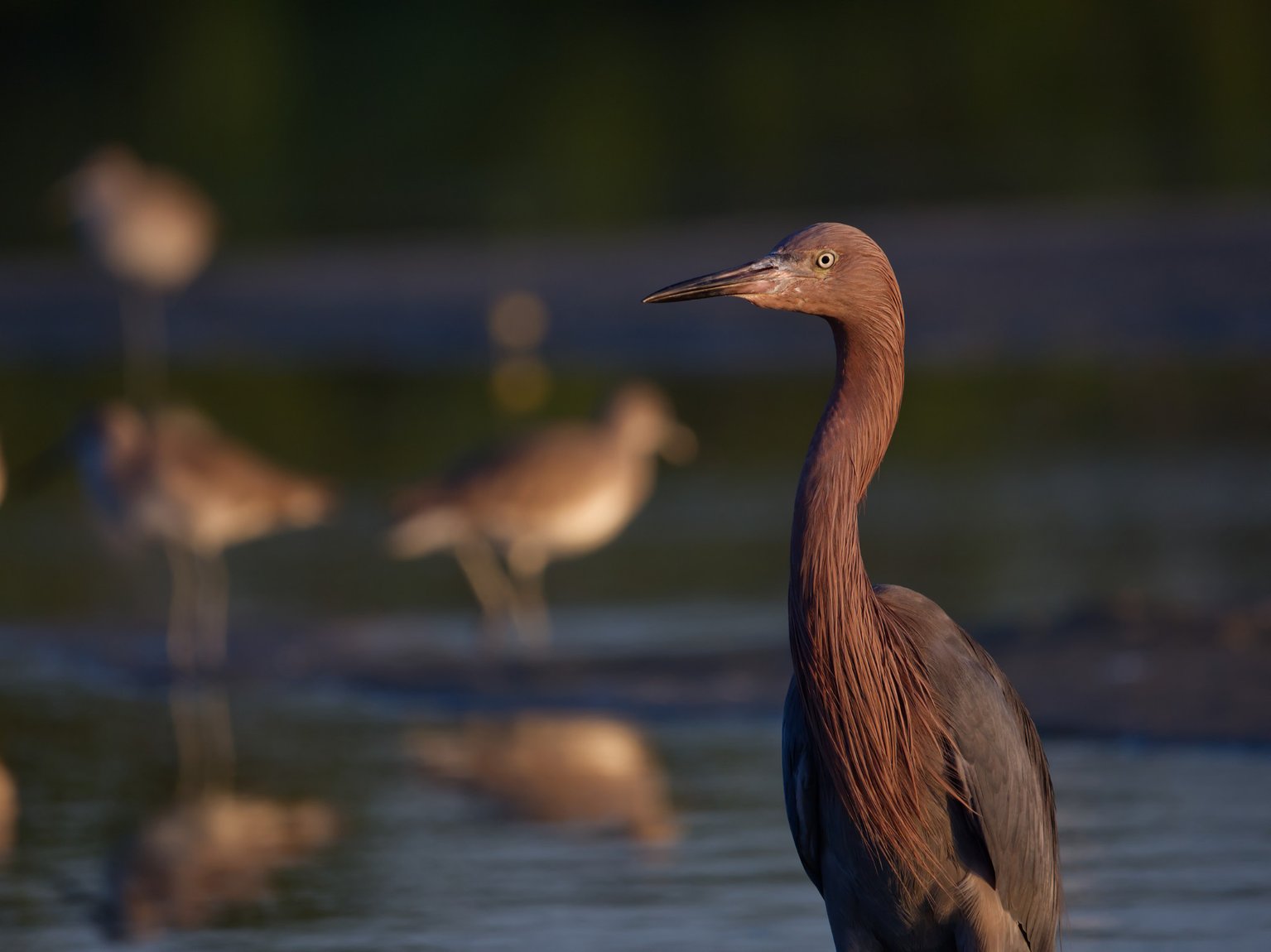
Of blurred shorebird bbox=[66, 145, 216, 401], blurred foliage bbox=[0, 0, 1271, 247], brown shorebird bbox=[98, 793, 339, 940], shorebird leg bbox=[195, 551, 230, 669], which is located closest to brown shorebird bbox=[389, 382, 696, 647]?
shorebird leg bbox=[195, 551, 230, 669]

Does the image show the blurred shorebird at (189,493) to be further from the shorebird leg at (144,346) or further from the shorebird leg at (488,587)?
the shorebird leg at (144,346)

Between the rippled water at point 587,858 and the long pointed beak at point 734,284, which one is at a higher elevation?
the long pointed beak at point 734,284

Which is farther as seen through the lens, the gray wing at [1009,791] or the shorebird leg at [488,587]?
the shorebird leg at [488,587]

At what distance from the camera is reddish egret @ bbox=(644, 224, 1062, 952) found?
4.98 meters

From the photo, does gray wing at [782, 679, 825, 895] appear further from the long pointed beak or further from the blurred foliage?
the blurred foliage

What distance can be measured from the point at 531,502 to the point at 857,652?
5327 millimetres

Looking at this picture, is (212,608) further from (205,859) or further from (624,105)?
(624,105)

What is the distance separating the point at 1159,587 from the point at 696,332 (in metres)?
8.57

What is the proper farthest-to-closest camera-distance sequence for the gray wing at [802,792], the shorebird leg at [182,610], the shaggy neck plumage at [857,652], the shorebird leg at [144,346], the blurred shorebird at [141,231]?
the blurred shorebird at [141,231]
the shorebird leg at [144,346]
the shorebird leg at [182,610]
the gray wing at [802,792]
the shaggy neck plumage at [857,652]

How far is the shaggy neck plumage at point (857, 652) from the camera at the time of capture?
4957 mm

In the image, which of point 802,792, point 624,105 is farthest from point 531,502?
point 624,105

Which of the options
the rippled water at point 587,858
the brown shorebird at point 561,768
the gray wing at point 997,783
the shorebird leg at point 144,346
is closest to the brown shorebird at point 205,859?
the rippled water at point 587,858

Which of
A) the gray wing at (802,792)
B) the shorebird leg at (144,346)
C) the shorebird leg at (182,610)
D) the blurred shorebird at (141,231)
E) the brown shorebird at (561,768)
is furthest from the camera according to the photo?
the blurred shorebird at (141,231)

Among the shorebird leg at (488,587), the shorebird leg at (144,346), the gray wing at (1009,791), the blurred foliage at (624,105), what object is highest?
the blurred foliage at (624,105)
